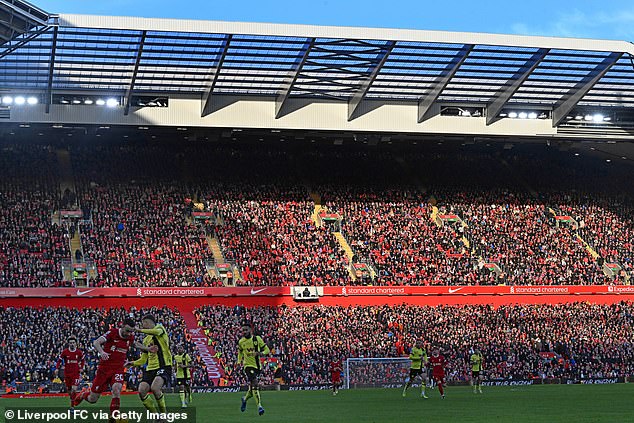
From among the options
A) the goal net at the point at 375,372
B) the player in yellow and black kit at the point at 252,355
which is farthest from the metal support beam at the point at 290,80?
the player in yellow and black kit at the point at 252,355

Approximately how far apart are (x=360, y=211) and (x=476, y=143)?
30.1 feet

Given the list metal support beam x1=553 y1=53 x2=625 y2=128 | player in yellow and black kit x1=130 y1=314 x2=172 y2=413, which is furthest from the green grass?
metal support beam x1=553 y1=53 x2=625 y2=128

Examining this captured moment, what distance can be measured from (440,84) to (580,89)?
826 cm

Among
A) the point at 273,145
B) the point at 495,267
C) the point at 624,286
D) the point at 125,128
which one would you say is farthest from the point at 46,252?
the point at 624,286

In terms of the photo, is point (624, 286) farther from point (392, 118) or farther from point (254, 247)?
point (254, 247)

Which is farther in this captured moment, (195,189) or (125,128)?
(195,189)

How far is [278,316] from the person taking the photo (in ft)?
161

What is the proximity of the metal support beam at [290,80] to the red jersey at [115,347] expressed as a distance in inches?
1217

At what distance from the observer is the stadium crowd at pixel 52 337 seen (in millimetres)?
39344

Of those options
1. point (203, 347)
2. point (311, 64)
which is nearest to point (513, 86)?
point (311, 64)

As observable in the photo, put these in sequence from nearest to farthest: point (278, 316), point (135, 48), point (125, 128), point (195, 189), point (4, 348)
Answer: point (4, 348) → point (135, 48) → point (278, 316) → point (125, 128) → point (195, 189)

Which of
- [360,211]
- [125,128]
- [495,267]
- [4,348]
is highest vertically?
[125,128]

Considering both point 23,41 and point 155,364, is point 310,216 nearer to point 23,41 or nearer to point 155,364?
point 23,41

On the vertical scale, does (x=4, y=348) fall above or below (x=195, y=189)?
below
